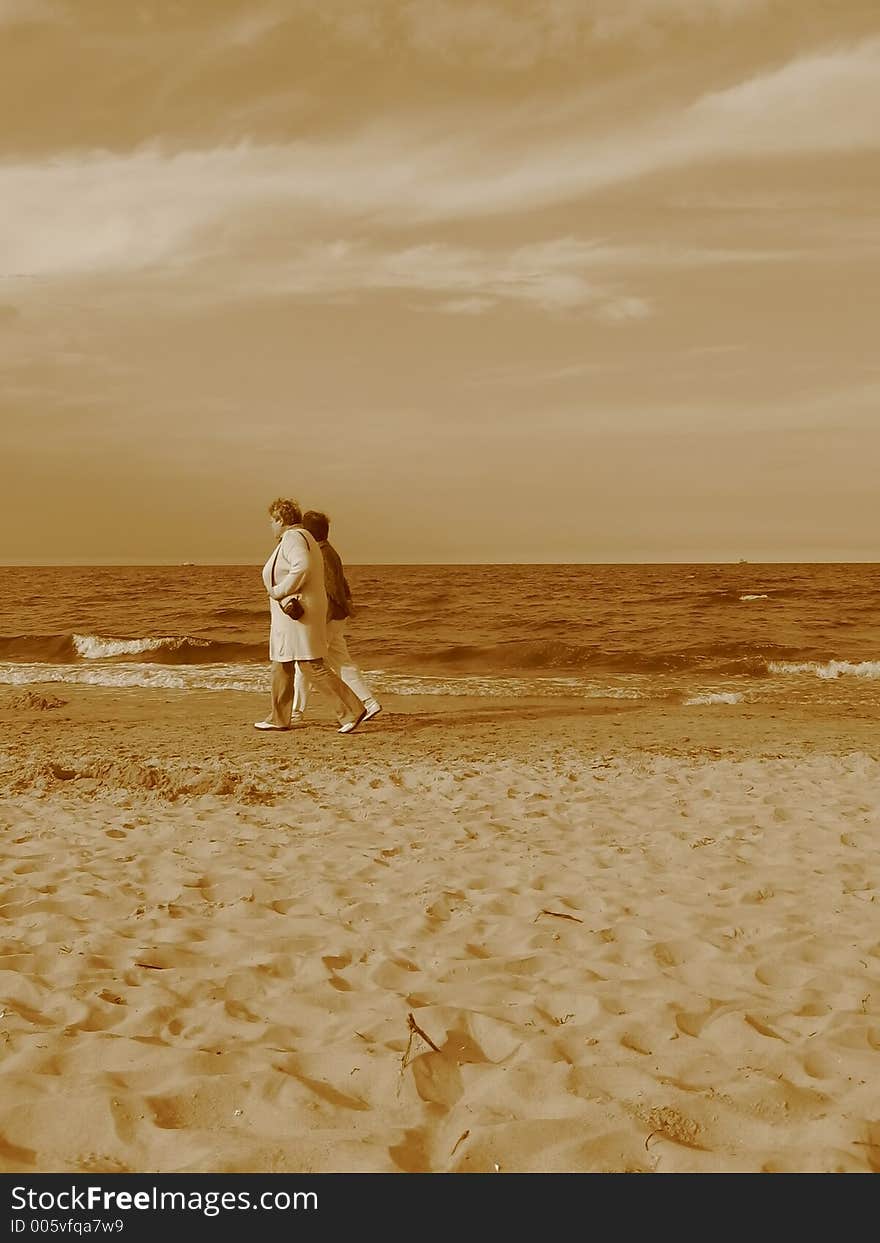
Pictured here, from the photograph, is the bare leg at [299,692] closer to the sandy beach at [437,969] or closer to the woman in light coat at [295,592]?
the woman in light coat at [295,592]

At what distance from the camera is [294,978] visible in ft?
13.7

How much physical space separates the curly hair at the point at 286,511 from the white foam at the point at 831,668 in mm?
11386

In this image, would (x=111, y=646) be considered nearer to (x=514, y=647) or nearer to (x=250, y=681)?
(x=250, y=681)

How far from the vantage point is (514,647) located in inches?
843

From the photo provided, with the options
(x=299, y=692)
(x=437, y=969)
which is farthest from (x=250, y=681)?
(x=437, y=969)

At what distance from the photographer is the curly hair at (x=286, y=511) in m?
10.3

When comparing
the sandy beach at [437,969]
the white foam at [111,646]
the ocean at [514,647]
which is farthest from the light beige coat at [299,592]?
the white foam at [111,646]

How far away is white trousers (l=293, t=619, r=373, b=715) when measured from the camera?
1080 cm

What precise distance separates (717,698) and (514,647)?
21.4 ft

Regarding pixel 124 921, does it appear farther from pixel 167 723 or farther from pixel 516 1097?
pixel 167 723

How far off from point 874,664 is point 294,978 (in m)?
17.5

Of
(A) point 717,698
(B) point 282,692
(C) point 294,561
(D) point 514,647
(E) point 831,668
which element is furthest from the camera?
(D) point 514,647

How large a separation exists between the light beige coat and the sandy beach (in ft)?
5.99

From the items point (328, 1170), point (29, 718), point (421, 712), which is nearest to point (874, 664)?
point (421, 712)
